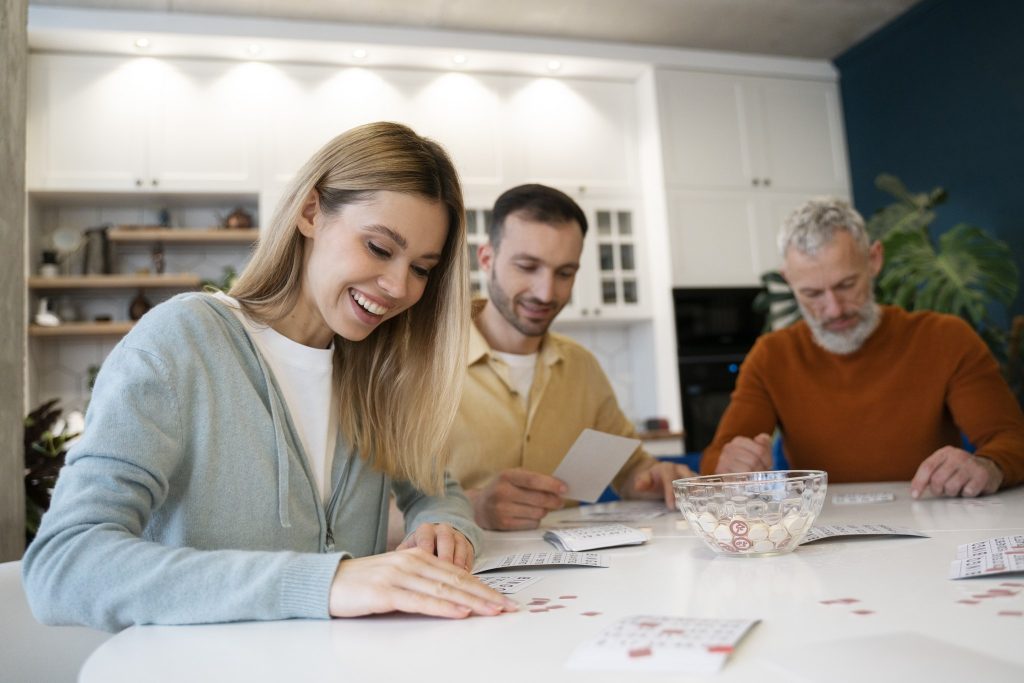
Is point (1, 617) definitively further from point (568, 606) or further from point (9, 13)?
point (9, 13)

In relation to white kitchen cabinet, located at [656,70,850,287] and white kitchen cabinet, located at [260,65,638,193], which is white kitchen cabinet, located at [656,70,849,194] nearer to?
white kitchen cabinet, located at [656,70,850,287]

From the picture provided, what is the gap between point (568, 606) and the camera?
0.85m

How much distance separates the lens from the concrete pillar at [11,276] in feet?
4.54

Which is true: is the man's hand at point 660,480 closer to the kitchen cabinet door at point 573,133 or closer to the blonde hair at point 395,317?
the blonde hair at point 395,317

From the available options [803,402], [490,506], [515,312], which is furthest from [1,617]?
[803,402]

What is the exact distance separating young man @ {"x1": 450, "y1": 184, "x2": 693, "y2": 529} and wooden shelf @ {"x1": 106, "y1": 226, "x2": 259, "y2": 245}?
245 centimetres

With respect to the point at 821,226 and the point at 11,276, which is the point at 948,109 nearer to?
the point at 821,226

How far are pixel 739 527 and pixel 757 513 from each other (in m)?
0.03

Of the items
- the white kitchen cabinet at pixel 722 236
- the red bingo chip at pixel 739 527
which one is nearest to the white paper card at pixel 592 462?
the red bingo chip at pixel 739 527

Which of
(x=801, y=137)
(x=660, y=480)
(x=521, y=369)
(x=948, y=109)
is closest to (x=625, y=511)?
(x=660, y=480)

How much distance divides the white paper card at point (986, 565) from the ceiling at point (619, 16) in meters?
4.00

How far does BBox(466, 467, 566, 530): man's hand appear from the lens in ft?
5.05

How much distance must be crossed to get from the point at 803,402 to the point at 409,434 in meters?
1.26

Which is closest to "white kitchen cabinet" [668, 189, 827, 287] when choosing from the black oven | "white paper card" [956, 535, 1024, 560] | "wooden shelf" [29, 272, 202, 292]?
the black oven
